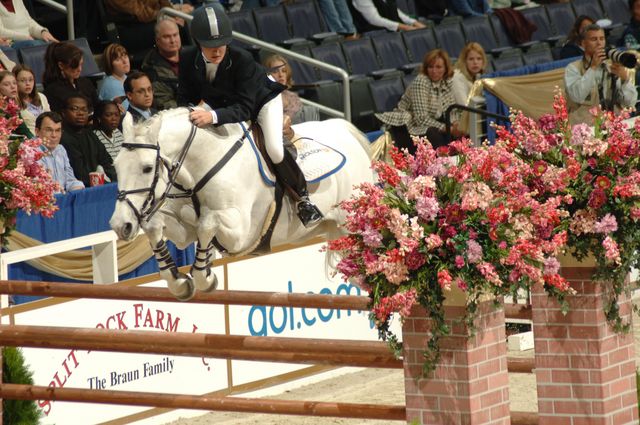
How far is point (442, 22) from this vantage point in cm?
1437

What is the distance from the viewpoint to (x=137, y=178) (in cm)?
582

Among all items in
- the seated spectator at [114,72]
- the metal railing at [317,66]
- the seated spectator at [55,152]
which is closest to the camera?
the seated spectator at [55,152]

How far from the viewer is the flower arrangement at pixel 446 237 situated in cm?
484

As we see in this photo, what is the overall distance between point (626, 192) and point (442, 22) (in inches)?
372

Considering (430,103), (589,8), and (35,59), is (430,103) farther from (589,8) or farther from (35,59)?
(589,8)

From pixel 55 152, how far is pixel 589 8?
900 cm

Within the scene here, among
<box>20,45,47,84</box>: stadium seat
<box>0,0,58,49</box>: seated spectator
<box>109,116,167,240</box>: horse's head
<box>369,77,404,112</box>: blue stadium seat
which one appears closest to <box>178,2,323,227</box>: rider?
<box>109,116,167,240</box>: horse's head

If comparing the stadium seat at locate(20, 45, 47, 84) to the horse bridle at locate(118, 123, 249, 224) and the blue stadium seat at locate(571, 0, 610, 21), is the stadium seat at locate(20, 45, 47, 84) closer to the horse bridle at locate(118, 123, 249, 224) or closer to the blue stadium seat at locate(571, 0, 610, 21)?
the horse bridle at locate(118, 123, 249, 224)

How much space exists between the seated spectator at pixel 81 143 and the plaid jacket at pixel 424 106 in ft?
9.89

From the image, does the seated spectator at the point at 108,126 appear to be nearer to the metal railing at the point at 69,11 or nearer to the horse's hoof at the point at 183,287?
the metal railing at the point at 69,11

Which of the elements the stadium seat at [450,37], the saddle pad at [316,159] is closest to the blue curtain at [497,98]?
the stadium seat at [450,37]

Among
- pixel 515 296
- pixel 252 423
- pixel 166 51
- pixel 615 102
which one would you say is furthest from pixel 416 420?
pixel 615 102

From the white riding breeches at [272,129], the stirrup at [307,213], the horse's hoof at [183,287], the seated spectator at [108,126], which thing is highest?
the seated spectator at [108,126]

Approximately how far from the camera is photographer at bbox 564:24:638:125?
35.8ft
